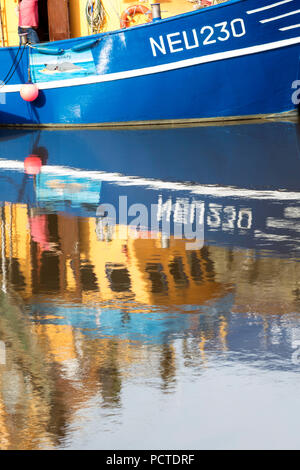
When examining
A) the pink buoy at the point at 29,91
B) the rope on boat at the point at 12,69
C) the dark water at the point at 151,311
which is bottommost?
the dark water at the point at 151,311

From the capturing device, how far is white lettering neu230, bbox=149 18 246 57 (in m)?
13.6

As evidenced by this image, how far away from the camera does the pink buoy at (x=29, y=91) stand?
15.7 metres

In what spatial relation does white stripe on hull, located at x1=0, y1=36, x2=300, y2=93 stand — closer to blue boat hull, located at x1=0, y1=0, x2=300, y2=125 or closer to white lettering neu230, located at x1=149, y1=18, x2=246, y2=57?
blue boat hull, located at x1=0, y1=0, x2=300, y2=125

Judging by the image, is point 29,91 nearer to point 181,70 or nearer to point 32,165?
point 181,70

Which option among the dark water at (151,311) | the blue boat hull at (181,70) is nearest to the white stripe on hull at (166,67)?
the blue boat hull at (181,70)

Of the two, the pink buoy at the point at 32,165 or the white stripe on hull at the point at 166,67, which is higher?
the white stripe on hull at the point at 166,67

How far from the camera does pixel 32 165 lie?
10664 millimetres

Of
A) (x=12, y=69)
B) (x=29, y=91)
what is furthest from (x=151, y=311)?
(x=12, y=69)

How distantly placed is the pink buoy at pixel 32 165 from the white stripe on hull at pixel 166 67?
148 inches

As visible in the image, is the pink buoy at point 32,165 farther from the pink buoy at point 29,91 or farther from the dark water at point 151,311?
the pink buoy at point 29,91

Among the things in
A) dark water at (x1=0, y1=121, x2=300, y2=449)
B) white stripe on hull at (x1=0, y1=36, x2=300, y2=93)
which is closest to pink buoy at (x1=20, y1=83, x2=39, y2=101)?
white stripe on hull at (x1=0, y1=36, x2=300, y2=93)

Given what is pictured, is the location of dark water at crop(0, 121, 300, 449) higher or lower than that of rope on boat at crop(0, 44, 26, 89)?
lower

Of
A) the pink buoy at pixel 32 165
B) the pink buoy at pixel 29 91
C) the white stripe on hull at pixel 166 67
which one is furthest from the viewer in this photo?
the pink buoy at pixel 29 91

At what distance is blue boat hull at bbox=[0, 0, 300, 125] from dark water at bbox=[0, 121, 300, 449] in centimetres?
487
